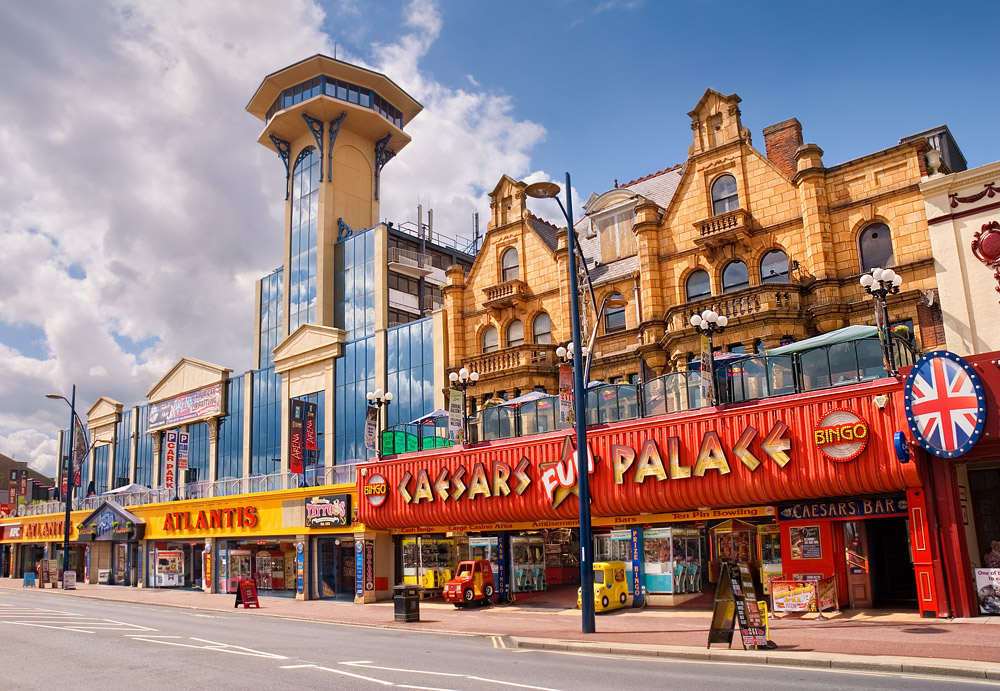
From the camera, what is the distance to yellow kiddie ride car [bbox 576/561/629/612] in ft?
84.4

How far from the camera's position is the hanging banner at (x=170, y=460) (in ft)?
175

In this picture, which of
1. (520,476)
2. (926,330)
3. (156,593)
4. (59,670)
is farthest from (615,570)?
(156,593)

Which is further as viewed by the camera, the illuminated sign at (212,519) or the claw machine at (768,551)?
the illuminated sign at (212,519)

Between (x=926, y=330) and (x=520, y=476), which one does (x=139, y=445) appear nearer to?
(x=520, y=476)

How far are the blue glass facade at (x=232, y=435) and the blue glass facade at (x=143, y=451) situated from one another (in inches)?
418

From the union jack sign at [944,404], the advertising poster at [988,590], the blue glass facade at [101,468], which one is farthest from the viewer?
the blue glass facade at [101,468]

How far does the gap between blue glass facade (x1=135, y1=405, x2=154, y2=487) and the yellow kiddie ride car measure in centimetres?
4408

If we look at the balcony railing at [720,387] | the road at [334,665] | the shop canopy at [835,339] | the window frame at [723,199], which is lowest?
the road at [334,665]

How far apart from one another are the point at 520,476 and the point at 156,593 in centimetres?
2692

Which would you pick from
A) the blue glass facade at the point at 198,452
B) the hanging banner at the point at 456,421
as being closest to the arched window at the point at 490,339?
the hanging banner at the point at 456,421

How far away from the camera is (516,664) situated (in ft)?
48.8

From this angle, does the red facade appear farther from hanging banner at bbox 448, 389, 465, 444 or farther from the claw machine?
the claw machine

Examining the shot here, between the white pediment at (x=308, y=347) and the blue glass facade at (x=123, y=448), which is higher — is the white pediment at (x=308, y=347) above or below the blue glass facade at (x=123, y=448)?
above

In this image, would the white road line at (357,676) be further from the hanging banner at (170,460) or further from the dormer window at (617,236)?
the hanging banner at (170,460)
